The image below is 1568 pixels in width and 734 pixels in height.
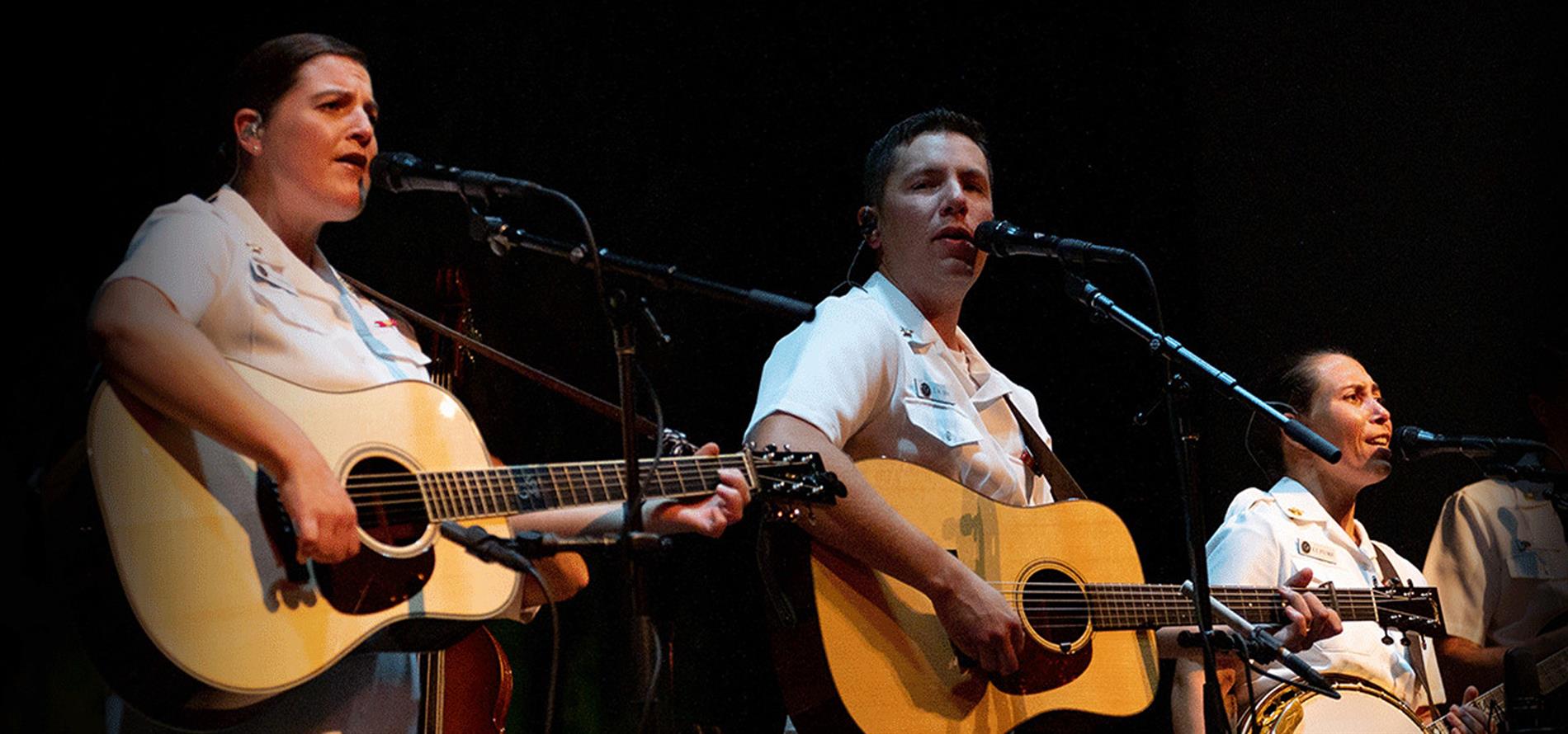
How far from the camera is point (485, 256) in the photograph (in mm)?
3912

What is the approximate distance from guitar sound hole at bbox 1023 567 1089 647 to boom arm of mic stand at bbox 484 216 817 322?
3.83 feet

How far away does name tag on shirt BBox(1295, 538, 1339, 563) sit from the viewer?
4418 mm

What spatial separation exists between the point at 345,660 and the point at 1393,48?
4.97 meters

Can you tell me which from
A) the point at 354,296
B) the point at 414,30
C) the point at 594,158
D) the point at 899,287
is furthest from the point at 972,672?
the point at 414,30

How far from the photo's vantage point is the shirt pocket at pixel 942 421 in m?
3.54

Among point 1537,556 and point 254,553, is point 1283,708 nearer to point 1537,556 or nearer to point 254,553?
point 1537,556

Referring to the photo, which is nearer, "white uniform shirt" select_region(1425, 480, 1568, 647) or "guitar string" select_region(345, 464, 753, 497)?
"guitar string" select_region(345, 464, 753, 497)

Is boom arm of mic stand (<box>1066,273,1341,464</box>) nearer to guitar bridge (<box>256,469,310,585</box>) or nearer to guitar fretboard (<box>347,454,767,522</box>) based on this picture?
guitar fretboard (<box>347,454,767,522</box>)

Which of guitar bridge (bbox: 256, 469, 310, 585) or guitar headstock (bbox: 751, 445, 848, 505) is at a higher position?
guitar headstock (bbox: 751, 445, 848, 505)

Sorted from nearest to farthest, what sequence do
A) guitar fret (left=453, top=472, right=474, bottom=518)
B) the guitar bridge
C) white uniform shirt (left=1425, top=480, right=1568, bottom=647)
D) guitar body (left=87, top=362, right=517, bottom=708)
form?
guitar body (left=87, top=362, right=517, bottom=708), the guitar bridge, guitar fret (left=453, top=472, right=474, bottom=518), white uniform shirt (left=1425, top=480, right=1568, bottom=647)

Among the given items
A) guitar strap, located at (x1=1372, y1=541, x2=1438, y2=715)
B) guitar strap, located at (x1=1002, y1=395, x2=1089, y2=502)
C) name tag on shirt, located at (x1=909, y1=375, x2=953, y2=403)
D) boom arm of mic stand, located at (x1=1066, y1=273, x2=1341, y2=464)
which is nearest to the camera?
boom arm of mic stand, located at (x1=1066, y1=273, x2=1341, y2=464)

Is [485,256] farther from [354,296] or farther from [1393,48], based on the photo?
[1393,48]

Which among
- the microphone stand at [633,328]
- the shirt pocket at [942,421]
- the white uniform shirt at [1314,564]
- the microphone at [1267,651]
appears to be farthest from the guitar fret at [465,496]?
the white uniform shirt at [1314,564]

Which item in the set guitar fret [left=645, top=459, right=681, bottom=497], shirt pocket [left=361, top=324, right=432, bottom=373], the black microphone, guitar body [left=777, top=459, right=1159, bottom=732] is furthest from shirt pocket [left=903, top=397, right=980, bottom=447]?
the black microphone
